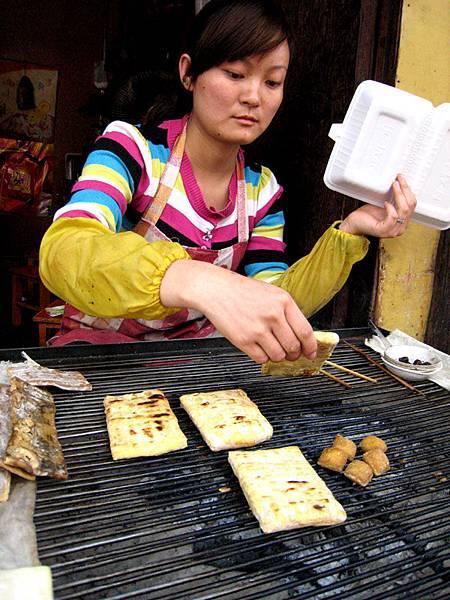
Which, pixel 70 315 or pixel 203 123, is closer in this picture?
pixel 203 123

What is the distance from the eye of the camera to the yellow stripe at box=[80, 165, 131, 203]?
2.46 metres

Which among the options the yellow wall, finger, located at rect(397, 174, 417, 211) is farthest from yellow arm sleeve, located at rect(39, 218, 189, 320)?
the yellow wall

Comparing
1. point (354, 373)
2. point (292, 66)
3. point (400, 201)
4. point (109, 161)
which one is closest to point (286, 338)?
point (354, 373)

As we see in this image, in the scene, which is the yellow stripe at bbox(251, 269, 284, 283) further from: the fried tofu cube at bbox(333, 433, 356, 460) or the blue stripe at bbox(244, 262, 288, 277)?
the fried tofu cube at bbox(333, 433, 356, 460)

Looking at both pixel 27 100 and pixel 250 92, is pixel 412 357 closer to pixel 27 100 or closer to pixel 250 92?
pixel 250 92

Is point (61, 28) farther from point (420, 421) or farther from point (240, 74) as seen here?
point (420, 421)

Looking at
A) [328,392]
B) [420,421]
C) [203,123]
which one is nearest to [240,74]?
[203,123]

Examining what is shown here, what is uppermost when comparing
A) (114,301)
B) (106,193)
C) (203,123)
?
(203,123)

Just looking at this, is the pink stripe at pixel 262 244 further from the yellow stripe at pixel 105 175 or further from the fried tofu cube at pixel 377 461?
the fried tofu cube at pixel 377 461

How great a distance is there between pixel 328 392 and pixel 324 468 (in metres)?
0.56

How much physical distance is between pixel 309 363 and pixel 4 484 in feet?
4.17

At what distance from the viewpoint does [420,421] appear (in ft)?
7.08

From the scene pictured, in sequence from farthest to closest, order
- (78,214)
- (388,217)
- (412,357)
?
(412,357)
(388,217)
(78,214)

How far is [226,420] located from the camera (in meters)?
1.88
